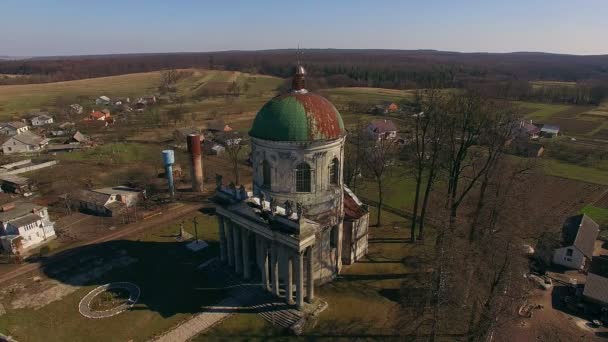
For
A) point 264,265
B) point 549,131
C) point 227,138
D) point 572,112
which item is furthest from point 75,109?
point 572,112

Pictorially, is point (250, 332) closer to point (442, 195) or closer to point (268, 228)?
point (268, 228)

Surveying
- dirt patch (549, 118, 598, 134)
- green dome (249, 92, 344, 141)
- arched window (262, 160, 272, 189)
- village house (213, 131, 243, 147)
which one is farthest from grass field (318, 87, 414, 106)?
arched window (262, 160, 272, 189)

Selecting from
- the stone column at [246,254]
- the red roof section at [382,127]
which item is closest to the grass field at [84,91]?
the red roof section at [382,127]

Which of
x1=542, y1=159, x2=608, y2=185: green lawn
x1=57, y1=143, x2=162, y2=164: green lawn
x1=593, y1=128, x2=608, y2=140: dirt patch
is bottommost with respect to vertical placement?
x1=542, y1=159, x2=608, y2=185: green lawn

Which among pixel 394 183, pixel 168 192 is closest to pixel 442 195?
pixel 394 183

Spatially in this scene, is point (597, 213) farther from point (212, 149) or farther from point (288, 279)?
point (212, 149)

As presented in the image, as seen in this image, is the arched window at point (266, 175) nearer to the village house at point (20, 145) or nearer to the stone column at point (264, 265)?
the stone column at point (264, 265)

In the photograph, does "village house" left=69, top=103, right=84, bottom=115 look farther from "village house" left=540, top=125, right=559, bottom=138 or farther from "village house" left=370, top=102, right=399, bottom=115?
"village house" left=540, top=125, right=559, bottom=138
